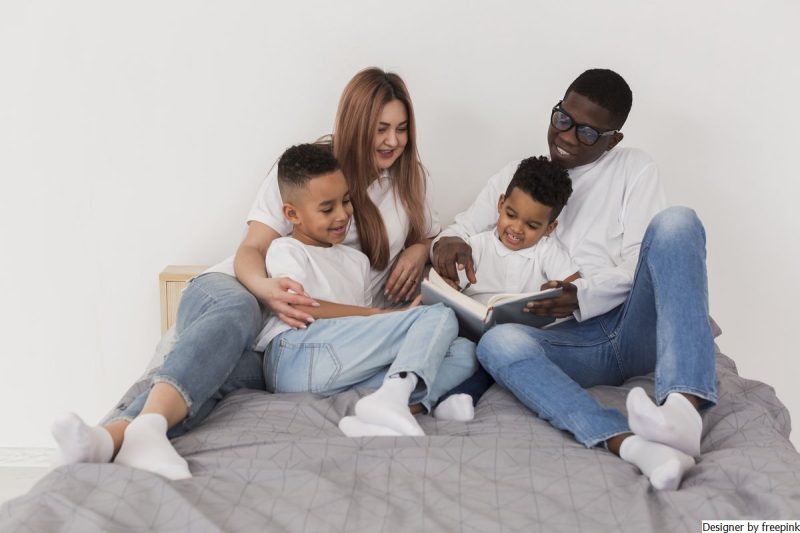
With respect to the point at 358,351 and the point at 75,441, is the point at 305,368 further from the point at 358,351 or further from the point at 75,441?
the point at 75,441

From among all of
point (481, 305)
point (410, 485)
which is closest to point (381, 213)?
point (481, 305)

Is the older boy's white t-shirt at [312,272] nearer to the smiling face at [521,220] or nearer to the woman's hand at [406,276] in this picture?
the woman's hand at [406,276]

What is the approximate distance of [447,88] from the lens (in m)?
2.80

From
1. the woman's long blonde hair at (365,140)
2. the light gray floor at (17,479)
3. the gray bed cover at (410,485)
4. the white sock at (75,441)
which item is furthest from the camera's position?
the light gray floor at (17,479)

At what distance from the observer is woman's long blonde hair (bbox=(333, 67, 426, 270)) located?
92.6 inches

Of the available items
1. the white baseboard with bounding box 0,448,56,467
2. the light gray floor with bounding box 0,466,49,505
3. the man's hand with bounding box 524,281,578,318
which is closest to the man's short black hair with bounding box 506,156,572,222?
the man's hand with bounding box 524,281,578,318

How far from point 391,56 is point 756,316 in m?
1.47

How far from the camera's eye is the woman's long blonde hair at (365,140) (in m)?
2.35

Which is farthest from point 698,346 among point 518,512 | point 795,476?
point 518,512

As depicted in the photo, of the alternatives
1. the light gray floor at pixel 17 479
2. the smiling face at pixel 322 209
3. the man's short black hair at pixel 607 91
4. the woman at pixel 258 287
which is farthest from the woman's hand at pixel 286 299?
the light gray floor at pixel 17 479

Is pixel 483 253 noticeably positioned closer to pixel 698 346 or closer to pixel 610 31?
pixel 698 346

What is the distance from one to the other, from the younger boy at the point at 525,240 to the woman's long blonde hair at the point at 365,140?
0.26m

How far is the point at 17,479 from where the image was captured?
2715 millimetres

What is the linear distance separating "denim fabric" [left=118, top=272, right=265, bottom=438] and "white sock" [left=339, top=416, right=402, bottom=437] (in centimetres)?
28
